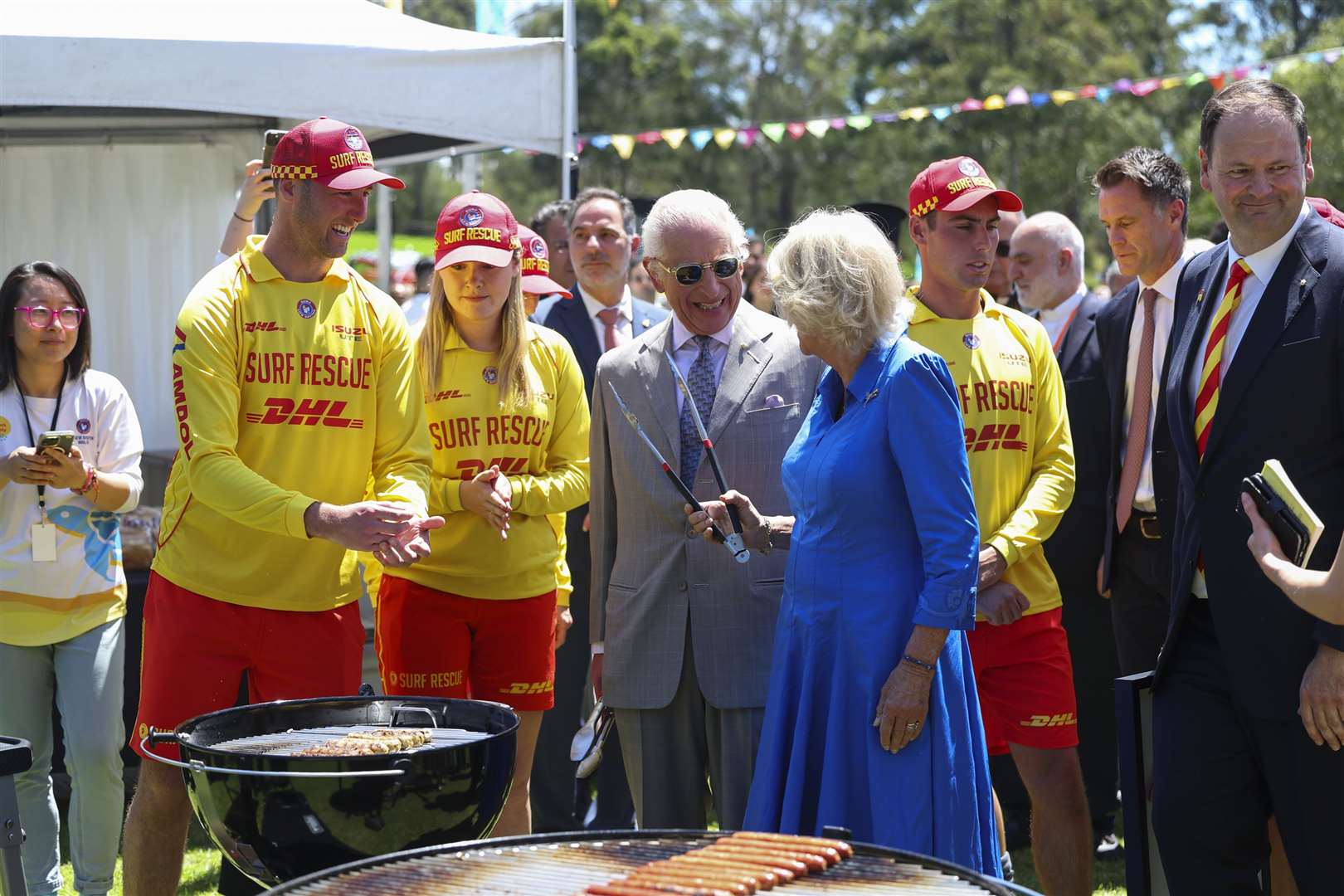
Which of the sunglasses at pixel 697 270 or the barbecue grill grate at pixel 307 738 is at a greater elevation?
the sunglasses at pixel 697 270

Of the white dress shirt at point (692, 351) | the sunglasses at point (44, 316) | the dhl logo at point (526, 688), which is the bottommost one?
the dhl logo at point (526, 688)

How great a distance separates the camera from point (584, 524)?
5766mm

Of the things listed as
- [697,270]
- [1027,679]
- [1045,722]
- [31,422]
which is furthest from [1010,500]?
[31,422]

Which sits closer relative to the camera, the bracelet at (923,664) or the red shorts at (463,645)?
the bracelet at (923,664)

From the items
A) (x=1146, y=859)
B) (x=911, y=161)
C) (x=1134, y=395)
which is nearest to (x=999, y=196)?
(x=1134, y=395)

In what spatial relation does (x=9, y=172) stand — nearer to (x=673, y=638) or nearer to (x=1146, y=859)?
(x=673, y=638)

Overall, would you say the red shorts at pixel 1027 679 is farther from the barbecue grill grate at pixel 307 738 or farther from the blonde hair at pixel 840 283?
the barbecue grill grate at pixel 307 738

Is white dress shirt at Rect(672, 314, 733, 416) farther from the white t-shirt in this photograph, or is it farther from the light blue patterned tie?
the white t-shirt

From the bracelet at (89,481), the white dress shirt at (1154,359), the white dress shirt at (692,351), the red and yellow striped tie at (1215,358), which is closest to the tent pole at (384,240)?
the bracelet at (89,481)

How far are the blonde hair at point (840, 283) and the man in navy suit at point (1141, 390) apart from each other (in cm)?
132

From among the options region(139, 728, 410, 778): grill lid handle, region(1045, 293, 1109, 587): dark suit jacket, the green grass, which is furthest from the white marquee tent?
the green grass

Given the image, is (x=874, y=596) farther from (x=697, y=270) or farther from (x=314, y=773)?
(x=314, y=773)

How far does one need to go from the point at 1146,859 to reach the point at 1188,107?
1228 inches

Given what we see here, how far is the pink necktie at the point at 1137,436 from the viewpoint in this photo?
473cm
